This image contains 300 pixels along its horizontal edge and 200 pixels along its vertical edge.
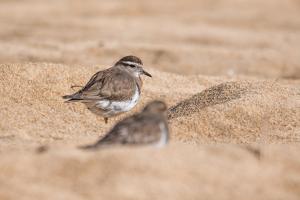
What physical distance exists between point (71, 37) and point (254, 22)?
14.3ft

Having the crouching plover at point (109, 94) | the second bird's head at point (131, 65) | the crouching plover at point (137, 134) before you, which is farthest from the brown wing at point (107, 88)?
the crouching plover at point (137, 134)

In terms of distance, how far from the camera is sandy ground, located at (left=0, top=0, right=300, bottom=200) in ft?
18.9

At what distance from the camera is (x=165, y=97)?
998 centimetres

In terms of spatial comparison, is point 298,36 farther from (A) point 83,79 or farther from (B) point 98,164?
(B) point 98,164

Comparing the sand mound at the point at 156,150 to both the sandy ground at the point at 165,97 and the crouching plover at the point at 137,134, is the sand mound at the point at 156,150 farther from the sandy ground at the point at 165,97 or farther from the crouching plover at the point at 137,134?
the crouching plover at the point at 137,134

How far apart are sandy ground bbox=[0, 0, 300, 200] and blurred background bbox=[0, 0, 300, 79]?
3 centimetres

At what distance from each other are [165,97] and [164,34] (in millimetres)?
6079

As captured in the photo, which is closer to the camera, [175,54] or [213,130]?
[213,130]

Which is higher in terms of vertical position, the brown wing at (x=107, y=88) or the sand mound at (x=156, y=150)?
the brown wing at (x=107, y=88)

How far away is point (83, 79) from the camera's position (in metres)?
10.0

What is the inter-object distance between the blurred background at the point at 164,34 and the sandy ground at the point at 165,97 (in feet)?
0.09

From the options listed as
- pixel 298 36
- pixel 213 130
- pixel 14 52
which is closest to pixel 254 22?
pixel 298 36

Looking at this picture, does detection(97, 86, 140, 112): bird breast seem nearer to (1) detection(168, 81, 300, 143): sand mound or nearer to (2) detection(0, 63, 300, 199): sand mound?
(2) detection(0, 63, 300, 199): sand mound

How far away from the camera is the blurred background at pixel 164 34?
13406 mm
